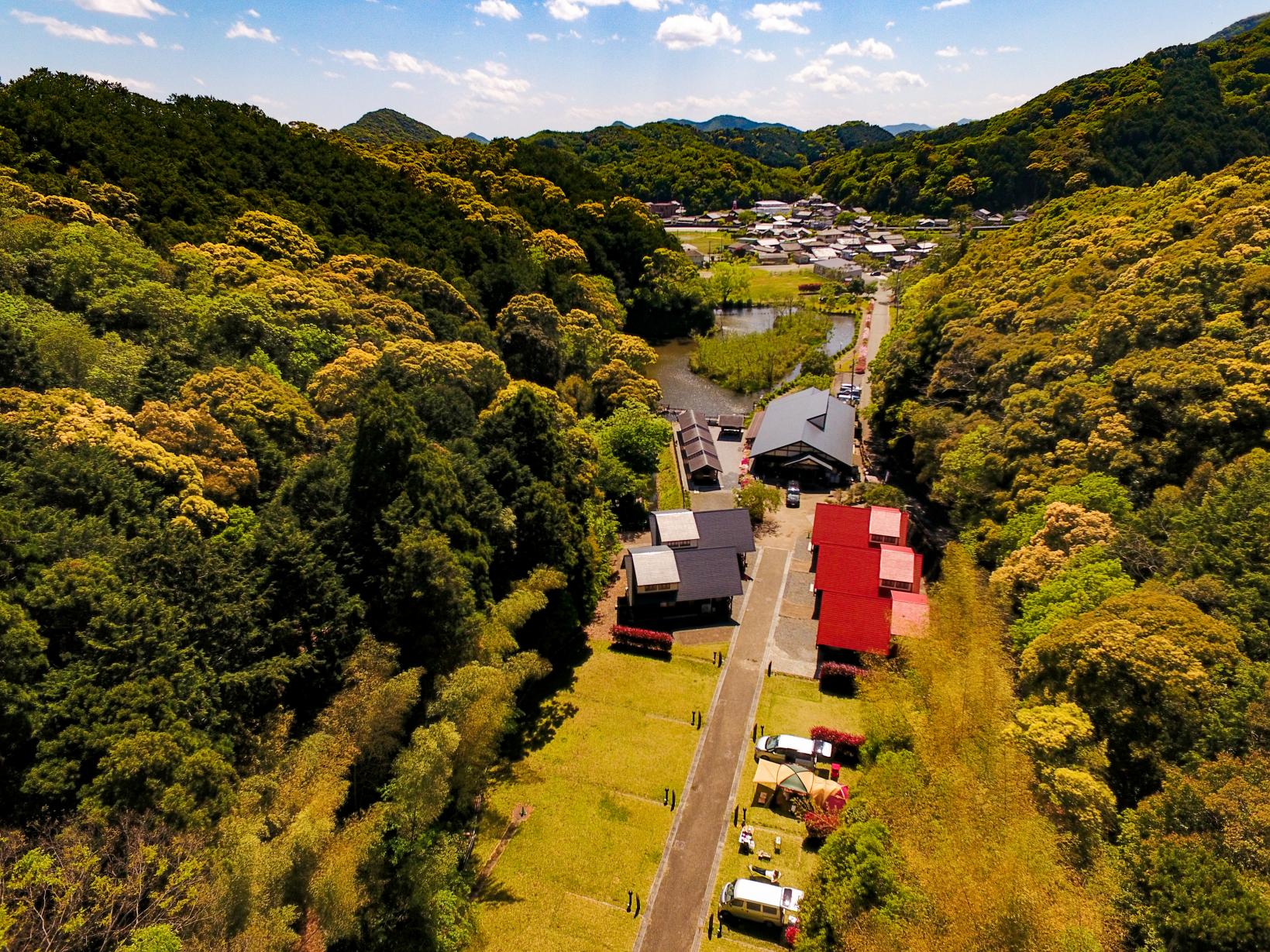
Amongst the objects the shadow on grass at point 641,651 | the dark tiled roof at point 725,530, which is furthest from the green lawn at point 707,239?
the shadow on grass at point 641,651

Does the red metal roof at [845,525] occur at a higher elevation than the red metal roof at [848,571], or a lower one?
higher

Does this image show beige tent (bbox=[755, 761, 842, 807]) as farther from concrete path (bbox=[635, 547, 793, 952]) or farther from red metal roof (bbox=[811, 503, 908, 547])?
red metal roof (bbox=[811, 503, 908, 547])

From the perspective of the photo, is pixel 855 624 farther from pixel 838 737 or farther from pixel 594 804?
pixel 594 804

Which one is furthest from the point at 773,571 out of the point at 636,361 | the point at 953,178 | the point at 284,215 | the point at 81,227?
the point at 953,178

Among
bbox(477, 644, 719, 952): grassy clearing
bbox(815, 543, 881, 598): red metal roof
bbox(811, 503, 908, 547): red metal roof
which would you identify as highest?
bbox(811, 503, 908, 547): red metal roof

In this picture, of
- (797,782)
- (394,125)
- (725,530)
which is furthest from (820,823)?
(394,125)

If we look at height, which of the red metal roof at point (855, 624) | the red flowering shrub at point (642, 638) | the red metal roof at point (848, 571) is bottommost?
the red flowering shrub at point (642, 638)

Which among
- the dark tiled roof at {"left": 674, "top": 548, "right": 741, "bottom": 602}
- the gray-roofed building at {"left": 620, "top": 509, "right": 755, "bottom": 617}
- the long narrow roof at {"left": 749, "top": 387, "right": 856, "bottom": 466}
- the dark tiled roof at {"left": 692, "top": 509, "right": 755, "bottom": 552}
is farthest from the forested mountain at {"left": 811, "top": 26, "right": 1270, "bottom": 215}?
the dark tiled roof at {"left": 674, "top": 548, "right": 741, "bottom": 602}

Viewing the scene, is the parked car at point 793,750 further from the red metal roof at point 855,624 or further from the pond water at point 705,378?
the pond water at point 705,378
